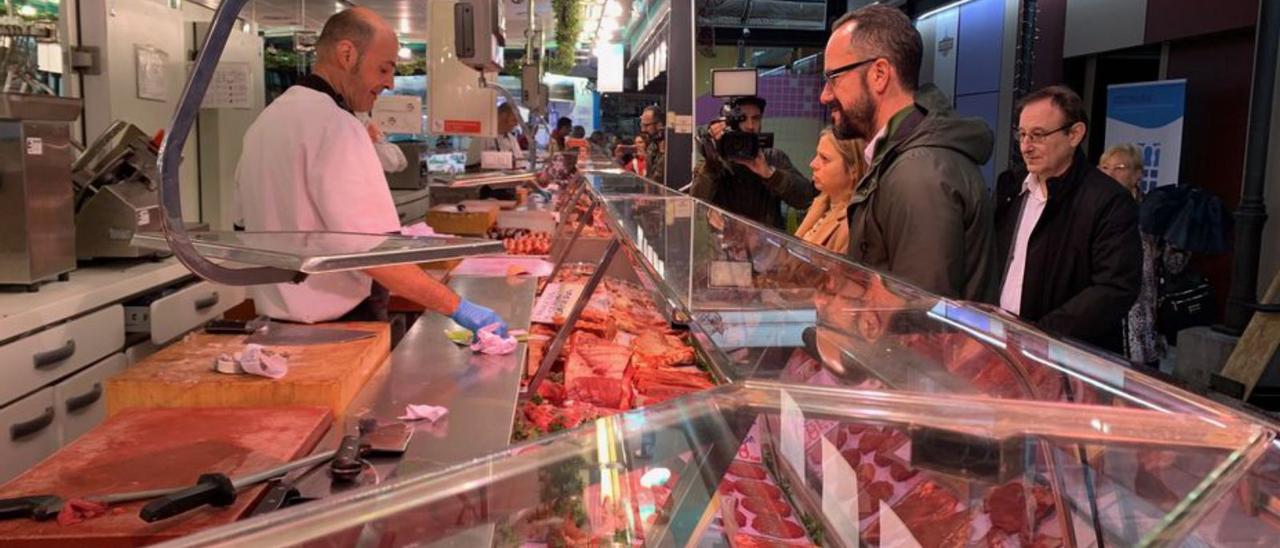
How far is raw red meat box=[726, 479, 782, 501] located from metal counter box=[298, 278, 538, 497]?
0.45 meters

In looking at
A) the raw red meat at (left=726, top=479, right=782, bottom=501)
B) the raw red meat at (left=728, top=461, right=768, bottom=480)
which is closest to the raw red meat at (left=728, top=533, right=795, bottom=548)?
the raw red meat at (left=726, top=479, right=782, bottom=501)

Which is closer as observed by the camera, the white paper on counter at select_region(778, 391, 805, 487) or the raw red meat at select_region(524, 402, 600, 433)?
the white paper on counter at select_region(778, 391, 805, 487)

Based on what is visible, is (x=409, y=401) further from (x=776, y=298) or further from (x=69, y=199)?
(x=69, y=199)

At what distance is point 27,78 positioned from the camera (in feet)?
15.7

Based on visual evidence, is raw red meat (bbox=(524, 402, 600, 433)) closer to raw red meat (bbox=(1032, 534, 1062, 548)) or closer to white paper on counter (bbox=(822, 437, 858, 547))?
white paper on counter (bbox=(822, 437, 858, 547))

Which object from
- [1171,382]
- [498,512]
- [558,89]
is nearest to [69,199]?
[498,512]

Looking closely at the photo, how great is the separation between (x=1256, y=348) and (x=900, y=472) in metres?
5.91

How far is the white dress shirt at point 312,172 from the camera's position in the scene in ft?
9.18

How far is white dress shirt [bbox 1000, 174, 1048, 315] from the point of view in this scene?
3480mm

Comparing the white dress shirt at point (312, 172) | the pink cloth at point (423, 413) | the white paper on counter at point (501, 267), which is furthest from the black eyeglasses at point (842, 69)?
the white paper on counter at point (501, 267)

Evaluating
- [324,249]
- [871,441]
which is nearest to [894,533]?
[871,441]

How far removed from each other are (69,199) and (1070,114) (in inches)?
153

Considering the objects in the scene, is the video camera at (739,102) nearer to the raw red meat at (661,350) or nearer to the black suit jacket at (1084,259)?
the black suit jacket at (1084,259)

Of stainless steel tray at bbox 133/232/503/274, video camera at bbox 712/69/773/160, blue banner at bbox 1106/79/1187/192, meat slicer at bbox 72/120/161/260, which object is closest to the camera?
stainless steel tray at bbox 133/232/503/274
